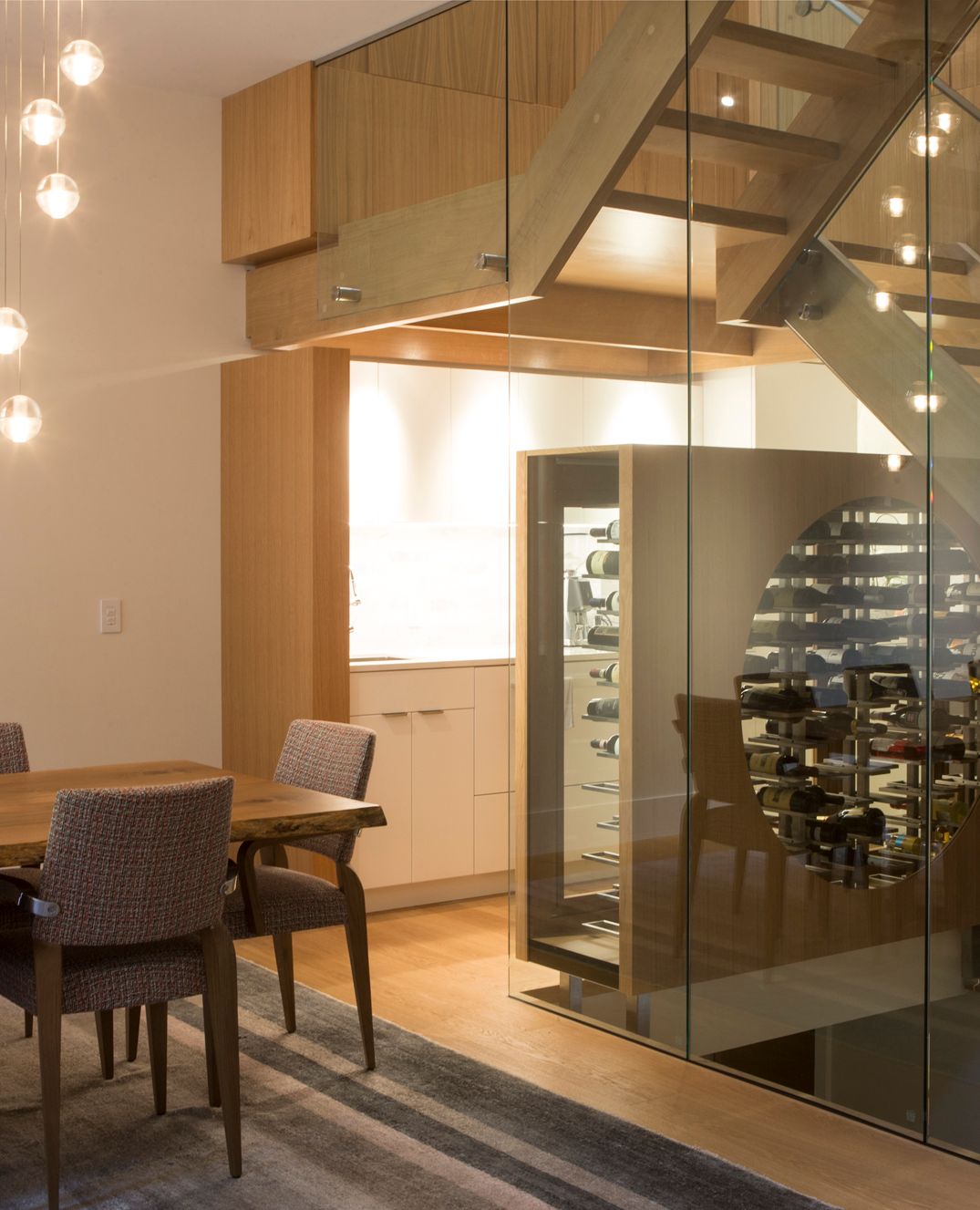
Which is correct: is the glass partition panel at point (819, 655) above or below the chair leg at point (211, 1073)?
above

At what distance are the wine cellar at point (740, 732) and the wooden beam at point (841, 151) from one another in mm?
453

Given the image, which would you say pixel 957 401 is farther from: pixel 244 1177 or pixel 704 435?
pixel 244 1177

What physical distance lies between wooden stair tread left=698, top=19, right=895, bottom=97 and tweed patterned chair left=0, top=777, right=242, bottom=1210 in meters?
2.14

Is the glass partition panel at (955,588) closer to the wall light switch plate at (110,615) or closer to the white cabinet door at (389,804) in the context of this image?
the white cabinet door at (389,804)

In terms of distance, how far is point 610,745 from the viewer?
165 inches

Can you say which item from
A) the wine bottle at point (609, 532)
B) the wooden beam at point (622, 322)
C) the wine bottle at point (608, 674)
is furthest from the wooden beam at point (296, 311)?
the wine bottle at point (608, 674)

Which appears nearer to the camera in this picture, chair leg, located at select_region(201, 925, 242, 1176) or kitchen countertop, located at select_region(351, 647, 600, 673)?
chair leg, located at select_region(201, 925, 242, 1176)

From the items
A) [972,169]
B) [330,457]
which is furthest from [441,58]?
[972,169]

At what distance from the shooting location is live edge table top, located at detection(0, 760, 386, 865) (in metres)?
3.21

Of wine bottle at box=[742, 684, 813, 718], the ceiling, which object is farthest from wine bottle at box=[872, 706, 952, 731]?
the ceiling

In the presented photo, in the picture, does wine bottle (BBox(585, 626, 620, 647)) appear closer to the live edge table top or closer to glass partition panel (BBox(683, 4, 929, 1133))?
glass partition panel (BBox(683, 4, 929, 1133))

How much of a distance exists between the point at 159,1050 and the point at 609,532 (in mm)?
1820

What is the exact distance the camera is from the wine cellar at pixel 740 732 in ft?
10.8

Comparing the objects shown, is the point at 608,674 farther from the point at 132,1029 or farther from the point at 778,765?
the point at 132,1029
